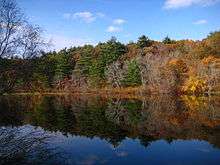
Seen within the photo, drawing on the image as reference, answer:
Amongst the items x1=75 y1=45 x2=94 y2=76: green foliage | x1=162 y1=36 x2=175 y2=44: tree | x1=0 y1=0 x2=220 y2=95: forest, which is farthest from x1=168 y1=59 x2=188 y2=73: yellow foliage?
x1=162 y1=36 x2=175 y2=44: tree

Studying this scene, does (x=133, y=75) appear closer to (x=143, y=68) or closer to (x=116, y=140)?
(x=143, y=68)

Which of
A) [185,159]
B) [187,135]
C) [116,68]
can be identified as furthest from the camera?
[116,68]

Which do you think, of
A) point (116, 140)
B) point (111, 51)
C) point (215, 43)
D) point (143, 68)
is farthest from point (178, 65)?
point (116, 140)

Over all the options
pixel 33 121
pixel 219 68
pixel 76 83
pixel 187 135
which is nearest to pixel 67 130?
pixel 33 121

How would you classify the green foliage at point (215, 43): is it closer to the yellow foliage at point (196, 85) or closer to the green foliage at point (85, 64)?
the yellow foliage at point (196, 85)

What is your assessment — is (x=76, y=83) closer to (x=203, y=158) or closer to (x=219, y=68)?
(x=219, y=68)

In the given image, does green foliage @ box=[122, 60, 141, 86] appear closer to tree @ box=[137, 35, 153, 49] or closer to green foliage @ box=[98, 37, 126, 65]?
green foliage @ box=[98, 37, 126, 65]

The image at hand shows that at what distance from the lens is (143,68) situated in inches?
2630

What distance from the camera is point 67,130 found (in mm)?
22219

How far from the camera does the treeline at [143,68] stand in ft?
198

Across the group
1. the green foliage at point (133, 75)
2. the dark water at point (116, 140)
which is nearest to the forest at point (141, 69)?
the green foliage at point (133, 75)

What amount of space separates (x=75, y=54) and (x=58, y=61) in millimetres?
10182

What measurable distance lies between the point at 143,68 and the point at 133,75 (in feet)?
7.08

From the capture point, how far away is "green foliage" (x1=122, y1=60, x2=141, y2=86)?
219 ft
